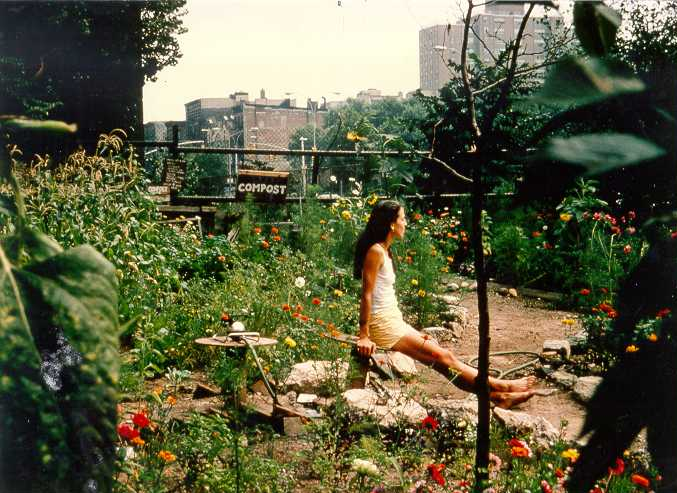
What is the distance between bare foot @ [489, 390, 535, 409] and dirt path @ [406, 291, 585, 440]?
14 cm

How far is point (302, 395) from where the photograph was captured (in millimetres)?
3904

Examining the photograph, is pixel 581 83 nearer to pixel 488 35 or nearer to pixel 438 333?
pixel 488 35

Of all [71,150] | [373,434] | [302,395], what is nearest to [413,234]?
[302,395]

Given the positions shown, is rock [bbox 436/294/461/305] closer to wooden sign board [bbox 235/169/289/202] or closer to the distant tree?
wooden sign board [bbox 235/169/289/202]

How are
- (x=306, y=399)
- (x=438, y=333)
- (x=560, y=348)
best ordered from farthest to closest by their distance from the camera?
(x=438, y=333) → (x=560, y=348) → (x=306, y=399)

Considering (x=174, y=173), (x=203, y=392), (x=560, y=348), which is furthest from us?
(x=174, y=173)

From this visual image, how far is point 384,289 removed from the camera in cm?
→ 480

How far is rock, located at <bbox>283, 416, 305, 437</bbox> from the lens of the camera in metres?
3.38

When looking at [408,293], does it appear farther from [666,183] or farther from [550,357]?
[666,183]

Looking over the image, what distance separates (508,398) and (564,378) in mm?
706

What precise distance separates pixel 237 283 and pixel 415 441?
272 centimetres

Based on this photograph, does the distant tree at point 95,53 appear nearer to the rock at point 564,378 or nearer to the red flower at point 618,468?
the rock at point 564,378

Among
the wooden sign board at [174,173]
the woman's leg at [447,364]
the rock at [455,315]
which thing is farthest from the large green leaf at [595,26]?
the wooden sign board at [174,173]

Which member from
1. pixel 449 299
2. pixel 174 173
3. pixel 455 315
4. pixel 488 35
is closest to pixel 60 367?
pixel 488 35
